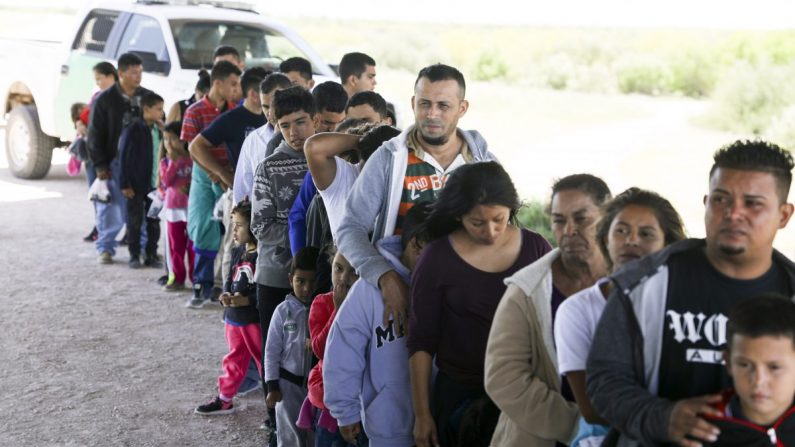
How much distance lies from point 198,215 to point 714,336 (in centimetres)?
637

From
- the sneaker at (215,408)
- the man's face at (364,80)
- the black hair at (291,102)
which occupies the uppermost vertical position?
the man's face at (364,80)

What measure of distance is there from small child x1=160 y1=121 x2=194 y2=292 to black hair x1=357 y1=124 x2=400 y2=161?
441 centimetres

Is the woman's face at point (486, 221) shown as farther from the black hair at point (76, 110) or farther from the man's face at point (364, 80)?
the black hair at point (76, 110)

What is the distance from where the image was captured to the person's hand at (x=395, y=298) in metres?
4.32

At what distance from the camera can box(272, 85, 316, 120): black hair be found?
598cm

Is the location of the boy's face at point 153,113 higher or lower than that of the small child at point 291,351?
higher

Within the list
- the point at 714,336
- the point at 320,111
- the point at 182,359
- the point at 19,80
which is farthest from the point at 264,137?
the point at 19,80

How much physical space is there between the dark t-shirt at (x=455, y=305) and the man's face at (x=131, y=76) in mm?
7204

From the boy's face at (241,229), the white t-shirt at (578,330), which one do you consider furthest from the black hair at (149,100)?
the white t-shirt at (578,330)

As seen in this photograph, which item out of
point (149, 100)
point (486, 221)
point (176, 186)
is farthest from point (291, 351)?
point (149, 100)

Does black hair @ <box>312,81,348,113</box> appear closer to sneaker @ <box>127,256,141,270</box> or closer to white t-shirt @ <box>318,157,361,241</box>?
white t-shirt @ <box>318,157,361,241</box>

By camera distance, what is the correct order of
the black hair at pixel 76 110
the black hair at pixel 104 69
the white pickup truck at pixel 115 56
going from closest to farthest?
the black hair at pixel 104 69 → the black hair at pixel 76 110 → the white pickup truck at pixel 115 56

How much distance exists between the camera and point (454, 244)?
13.5 feet

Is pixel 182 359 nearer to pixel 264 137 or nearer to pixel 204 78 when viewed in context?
pixel 264 137
